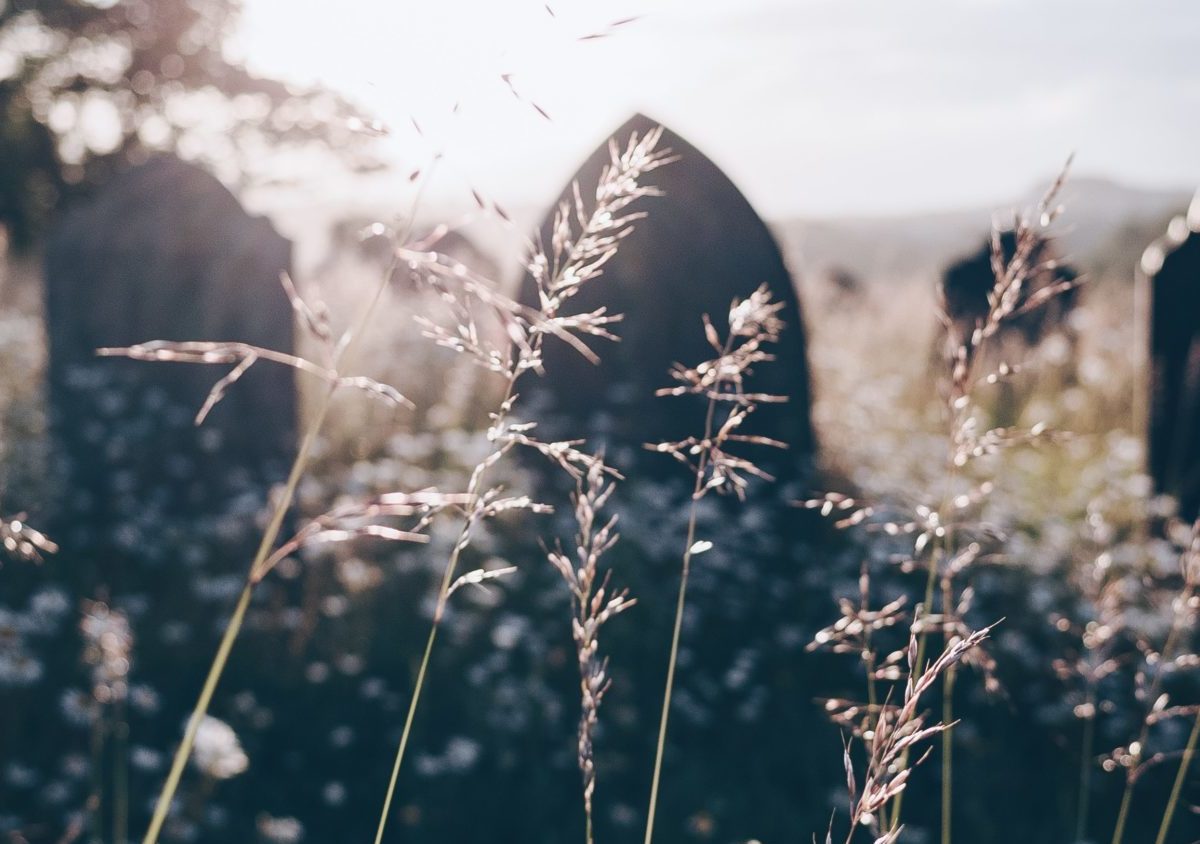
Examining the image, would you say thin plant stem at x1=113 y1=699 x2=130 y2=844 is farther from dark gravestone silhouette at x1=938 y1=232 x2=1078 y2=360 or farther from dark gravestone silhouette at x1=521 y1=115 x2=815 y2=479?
dark gravestone silhouette at x1=938 y1=232 x2=1078 y2=360

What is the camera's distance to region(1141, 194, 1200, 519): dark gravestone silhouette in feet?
18.6

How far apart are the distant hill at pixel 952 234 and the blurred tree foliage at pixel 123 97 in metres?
8.39

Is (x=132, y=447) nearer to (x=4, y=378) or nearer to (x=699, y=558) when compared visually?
Answer: (x=4, y=378)

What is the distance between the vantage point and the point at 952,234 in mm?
80000

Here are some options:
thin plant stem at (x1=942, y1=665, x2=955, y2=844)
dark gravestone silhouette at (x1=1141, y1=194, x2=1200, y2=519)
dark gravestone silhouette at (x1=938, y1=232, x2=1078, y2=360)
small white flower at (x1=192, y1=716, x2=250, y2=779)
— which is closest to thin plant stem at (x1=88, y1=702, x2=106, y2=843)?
small white flower at (x1=192, y1=716, x2=250, y2=779)

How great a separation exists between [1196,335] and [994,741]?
2948mm

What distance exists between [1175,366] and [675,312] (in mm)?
2727

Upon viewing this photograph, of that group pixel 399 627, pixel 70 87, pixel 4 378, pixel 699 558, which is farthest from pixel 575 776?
pixel 70 87

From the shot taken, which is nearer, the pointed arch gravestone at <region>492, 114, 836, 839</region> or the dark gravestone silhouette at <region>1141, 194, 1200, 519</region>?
the pointed arch gravestone at <region>492, 114, 836, 839</region>

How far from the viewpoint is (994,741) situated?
3.95 meters

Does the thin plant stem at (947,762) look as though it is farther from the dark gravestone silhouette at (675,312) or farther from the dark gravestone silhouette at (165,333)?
the dark gravestone silhouette at (165,333)

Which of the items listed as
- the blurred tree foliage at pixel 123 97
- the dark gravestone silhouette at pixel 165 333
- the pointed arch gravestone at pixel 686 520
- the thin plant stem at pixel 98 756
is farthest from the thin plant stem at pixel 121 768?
the blurred tree foliage at pixel 123 97

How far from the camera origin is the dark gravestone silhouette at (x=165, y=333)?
5.62 meters

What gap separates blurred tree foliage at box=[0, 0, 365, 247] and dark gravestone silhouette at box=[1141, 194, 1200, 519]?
34.9 feet
